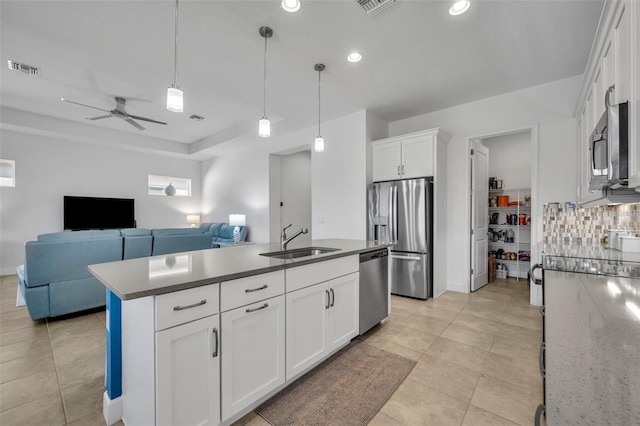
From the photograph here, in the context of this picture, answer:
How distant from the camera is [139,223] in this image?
22.9ft

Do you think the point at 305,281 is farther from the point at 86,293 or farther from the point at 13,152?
the point at 13,152

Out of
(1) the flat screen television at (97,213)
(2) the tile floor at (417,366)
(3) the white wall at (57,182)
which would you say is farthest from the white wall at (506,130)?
(1) the flat screen television at (97,213)

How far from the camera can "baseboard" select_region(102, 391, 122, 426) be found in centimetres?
154

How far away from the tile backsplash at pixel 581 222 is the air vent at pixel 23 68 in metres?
6.69

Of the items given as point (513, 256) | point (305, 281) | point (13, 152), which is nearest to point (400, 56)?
point (305, 281)

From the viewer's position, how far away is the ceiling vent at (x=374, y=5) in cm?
206

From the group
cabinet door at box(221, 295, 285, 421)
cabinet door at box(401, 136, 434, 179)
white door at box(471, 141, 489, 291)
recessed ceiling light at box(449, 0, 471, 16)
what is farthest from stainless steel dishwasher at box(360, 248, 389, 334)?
recessed ceiling light at box(449, 0, 471, 16)

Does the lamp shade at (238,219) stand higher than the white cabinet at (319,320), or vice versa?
the lamp shade at (238,219)

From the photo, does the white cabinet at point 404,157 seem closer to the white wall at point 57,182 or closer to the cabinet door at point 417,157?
the cabinet door at point 417,157

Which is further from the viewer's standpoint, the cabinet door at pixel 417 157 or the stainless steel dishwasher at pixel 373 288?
the cabinet door at pixel 417 157

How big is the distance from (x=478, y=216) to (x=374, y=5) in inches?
134

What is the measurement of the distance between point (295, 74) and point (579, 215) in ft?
12.4

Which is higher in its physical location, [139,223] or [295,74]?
[295,74]

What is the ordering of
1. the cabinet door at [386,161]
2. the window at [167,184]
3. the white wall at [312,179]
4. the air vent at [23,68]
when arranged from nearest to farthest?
the air vent at [23,68] < the cabinet door at [386,161] < the white wall at [312,179] < the window at [167,184]
